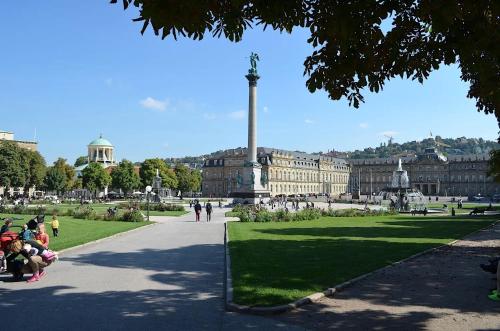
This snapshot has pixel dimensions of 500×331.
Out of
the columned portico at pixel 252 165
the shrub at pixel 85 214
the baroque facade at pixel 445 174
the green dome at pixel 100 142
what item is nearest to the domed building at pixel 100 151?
the green dome at pixel 100 142

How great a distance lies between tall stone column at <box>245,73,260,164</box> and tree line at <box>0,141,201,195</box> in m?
40.4

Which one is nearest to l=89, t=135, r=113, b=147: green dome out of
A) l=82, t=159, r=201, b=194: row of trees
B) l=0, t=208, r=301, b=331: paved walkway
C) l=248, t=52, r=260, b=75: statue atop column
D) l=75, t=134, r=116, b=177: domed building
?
l=75, t=134, r=116, b=177: domed building

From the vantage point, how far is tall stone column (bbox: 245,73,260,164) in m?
62.9

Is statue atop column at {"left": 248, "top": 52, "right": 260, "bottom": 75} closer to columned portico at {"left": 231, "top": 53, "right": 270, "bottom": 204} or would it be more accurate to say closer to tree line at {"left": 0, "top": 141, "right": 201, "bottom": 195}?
columned portico at {"left": 231, "top": 53, "right": 270, "bottom": 204}

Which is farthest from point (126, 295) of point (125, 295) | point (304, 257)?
point (304, 257)

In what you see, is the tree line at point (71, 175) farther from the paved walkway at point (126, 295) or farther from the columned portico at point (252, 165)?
the paved walkway at point (126, 295)

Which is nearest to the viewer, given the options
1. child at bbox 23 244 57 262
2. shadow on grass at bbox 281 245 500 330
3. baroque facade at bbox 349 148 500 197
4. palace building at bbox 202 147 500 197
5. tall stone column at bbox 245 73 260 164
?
shadow on grass at bbox 281 245 500 330

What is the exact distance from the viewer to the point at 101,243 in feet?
68.3

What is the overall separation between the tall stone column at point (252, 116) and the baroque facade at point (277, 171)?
65.4m

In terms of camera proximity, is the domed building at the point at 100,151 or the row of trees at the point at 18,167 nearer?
the row of trees at the point at 18,167

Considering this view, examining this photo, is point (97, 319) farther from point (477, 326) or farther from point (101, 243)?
point (101, 243)

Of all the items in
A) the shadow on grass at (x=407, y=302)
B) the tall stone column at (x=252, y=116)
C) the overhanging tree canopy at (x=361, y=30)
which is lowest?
the shadow on grass at (x=407, y=302)

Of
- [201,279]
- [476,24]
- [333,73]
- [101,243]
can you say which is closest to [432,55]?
[476,24]

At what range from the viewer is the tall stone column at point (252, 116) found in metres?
62.9
